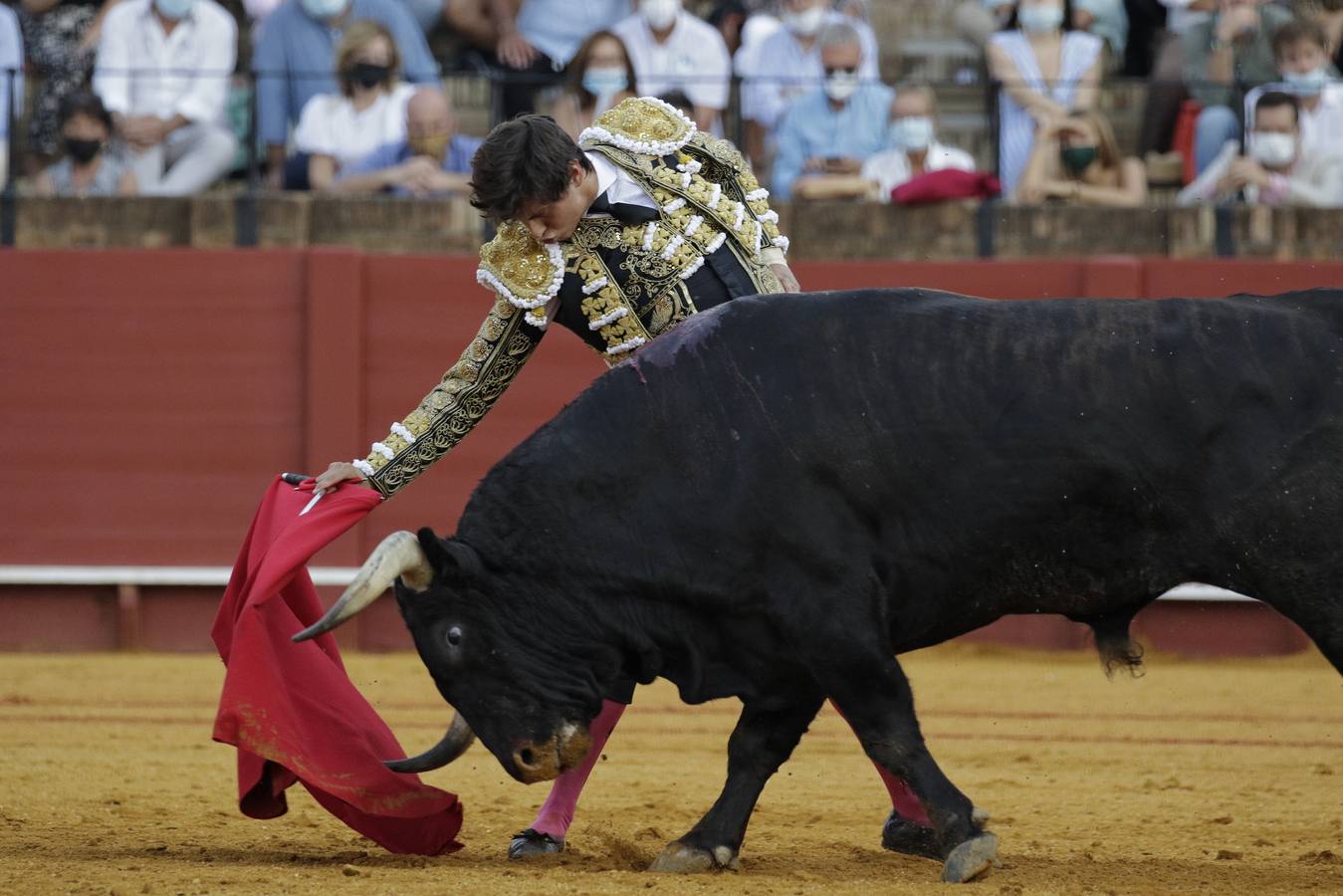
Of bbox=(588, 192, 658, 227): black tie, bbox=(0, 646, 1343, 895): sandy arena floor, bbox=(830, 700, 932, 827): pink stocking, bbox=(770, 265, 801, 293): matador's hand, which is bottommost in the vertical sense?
bbox=(0, 646, 1343, 895): sandy arena floor

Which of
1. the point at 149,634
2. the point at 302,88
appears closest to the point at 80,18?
the point at 302,88

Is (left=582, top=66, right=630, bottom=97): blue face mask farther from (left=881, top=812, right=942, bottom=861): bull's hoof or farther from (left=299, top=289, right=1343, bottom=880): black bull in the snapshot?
(left=881, top=812, right=942, bottom=861): bull's hoof

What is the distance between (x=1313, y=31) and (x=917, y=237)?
175 centimetres

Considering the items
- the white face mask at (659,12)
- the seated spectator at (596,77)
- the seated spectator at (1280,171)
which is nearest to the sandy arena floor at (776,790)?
the seated spectator at (1280,171)

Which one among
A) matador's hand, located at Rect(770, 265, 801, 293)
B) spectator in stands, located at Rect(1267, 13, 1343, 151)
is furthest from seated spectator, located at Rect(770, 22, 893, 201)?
matador's hand, located at Rect(770, 265, 801, 293)

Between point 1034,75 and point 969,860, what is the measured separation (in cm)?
538

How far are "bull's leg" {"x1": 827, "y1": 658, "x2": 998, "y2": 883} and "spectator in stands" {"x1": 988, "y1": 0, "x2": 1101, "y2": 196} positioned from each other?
4.95 m

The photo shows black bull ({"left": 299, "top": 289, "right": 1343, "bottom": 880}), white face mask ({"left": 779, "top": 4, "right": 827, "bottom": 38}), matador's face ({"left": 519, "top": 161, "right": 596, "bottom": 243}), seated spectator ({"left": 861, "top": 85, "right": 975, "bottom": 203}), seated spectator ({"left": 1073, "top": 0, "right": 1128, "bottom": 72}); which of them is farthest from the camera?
seated spectator ({"left": 1073, "top": 0, "right": 1128, "bottom": 72})

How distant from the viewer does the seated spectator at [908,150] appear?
25.8ft

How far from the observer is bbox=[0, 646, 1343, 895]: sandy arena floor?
11.9ft

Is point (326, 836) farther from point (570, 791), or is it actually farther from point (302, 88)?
point (302, 88)

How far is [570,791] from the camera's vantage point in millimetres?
3971

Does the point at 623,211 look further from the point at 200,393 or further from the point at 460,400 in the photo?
the point at 200,393

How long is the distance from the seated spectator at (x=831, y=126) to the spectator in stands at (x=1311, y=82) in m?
1.58
